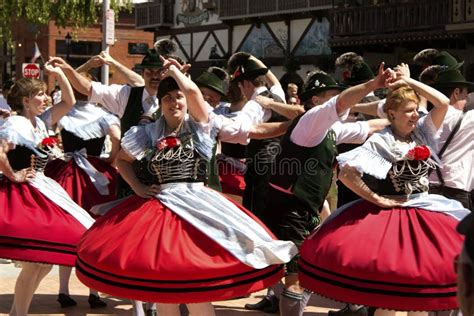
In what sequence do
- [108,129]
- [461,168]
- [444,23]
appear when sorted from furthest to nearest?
[444,23]
[108,129]
[461,168]

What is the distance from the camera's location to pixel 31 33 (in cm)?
5484

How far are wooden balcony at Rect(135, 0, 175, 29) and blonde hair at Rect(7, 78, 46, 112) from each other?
30387 millimetres

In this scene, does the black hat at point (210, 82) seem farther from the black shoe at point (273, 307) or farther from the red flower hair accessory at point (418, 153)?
the red flower hair accessory at point (418, 153)

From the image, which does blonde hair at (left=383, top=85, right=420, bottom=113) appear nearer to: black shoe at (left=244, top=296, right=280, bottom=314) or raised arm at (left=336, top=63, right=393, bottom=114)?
raised arm at (left=336, top=63, right=393, bottom=114)

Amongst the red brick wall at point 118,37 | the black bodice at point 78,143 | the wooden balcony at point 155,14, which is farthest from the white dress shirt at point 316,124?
the red brick wall at point 118,37

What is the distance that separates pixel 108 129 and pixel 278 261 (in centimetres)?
306

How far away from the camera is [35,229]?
6.36 metres

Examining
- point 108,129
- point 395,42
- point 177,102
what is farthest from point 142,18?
point 177,102

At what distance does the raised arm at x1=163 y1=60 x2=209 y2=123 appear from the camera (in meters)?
5.51

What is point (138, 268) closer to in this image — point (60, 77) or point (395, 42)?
point (60, 77)

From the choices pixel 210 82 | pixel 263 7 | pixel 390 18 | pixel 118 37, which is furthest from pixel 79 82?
pixel 118 37

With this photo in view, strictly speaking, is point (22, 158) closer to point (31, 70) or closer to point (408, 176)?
point (408, 176)

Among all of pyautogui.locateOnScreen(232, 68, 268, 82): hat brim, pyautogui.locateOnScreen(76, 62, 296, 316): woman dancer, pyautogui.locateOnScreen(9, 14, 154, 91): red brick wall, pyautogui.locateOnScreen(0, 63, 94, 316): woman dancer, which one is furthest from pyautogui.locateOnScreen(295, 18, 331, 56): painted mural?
pyautogui.locateOnScreen(9, 14, 154, 91): red brick wall

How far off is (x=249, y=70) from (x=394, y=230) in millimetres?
2538
